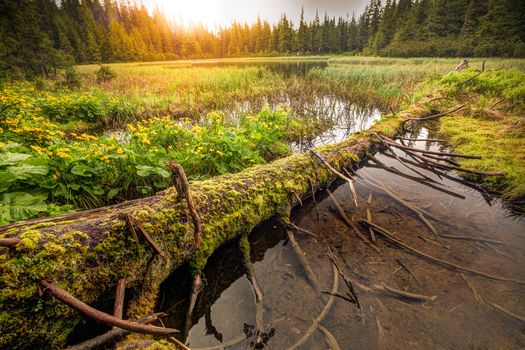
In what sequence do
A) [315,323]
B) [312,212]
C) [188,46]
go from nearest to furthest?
[315,323] < [312,212] < [188,46]

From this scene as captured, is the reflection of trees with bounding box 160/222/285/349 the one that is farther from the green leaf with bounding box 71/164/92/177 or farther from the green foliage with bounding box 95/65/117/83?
the green foliage with bounding box 95/65/117/83

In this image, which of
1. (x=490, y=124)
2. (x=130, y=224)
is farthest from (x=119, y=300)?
(x=490, y=124)

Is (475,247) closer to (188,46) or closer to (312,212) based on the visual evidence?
(312,212)

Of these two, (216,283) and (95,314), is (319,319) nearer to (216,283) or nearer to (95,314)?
(216,283)

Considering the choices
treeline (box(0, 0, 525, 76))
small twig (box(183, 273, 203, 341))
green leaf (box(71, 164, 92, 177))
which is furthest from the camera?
treeline (box(0, 0, 525, 76))

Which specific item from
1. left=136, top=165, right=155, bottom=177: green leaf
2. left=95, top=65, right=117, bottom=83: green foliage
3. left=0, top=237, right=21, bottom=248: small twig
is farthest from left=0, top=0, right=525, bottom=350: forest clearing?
left=95, top=65, right=117, bottom=83: green foliage

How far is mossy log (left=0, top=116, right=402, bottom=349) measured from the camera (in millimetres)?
1335

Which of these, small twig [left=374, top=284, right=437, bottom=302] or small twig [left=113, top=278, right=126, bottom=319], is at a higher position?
small twig [left=113, top=278, right=126, bottom=319]

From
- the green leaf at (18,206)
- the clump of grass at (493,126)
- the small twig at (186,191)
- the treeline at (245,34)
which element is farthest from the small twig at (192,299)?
the treeline at (245,34)

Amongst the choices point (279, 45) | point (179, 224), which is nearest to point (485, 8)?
point (279, 45)

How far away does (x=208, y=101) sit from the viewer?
10961mm

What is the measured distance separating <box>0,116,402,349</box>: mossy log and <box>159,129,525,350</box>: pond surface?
461 mm

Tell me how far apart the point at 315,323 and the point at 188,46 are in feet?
302

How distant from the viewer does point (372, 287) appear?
2402 mm
